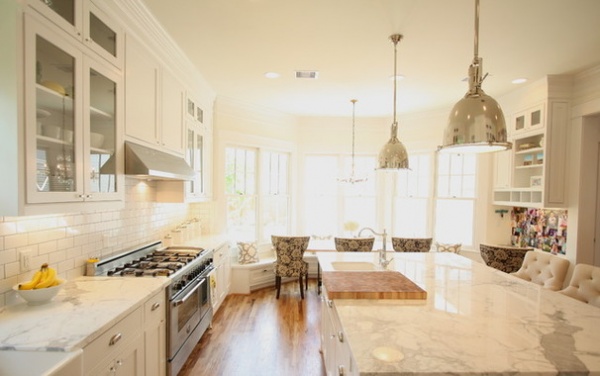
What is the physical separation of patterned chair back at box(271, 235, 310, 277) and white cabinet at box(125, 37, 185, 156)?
187 cm

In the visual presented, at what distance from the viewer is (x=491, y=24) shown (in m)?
2.32

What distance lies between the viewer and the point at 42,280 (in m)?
1.62

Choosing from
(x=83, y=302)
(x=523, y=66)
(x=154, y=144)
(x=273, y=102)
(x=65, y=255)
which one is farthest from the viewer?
(x=273, y=102)

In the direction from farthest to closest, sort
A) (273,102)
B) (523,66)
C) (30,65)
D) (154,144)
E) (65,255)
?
(273,102) → (523,66) → (154,144) → (65,255) → (30,65)

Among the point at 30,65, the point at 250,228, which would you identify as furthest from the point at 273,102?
the point at 30,65

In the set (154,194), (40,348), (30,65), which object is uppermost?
(30,65)

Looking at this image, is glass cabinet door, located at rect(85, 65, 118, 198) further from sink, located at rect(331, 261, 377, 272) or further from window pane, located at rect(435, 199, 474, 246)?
window pane, located at rect(435, 199, 474, 246)

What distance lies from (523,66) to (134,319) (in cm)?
417

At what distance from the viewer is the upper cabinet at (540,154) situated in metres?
3.44

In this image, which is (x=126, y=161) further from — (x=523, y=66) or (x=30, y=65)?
(x=523, y=66)

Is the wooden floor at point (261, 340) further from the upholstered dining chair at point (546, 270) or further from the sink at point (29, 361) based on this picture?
the upholstered dining chair at point (546, 270)

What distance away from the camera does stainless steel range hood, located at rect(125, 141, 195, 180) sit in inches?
82.0

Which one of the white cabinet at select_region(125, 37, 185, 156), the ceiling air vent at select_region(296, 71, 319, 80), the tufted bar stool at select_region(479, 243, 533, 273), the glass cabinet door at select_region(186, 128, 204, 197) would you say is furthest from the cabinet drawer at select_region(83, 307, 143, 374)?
the tufted bar stool at select_region(479, 243, 533, 273)

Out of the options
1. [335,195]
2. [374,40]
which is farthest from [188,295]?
[335,195]
